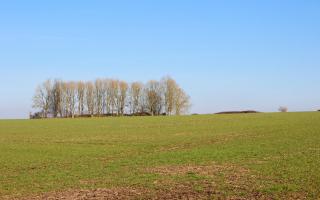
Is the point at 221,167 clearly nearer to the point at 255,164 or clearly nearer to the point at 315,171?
the point at 255,164

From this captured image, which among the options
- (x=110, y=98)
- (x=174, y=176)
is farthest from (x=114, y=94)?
(x=174, y=176)

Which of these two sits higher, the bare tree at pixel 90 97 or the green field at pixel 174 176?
the bare tree at pixel 90 97

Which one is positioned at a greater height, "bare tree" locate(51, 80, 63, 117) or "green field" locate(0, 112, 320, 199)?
"bare tree" locate(51, 80, 63, 117)

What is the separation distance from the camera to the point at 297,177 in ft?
59.9

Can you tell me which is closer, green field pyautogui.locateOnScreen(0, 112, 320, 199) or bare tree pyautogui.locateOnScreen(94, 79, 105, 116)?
green field pyautogui.locateOnScreen(0, 112, 320, 199)

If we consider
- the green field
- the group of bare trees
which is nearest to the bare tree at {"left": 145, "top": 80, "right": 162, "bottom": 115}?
the group of bare trees

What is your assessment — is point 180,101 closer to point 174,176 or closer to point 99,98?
point 99,98

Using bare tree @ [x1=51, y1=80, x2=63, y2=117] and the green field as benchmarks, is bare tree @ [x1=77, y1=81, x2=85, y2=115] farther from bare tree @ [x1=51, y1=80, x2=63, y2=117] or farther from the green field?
the green field

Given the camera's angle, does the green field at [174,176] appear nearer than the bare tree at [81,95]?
Yes

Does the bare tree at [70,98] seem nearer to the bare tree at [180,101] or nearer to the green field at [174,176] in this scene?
the bare tree at [180,101]

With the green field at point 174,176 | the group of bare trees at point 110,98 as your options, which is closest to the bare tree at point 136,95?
the group of bare trees at point 110,98

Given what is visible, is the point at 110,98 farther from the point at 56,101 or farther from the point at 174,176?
the point at 174,176

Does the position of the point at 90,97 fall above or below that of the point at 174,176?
above

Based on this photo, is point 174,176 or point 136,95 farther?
point 136,95
